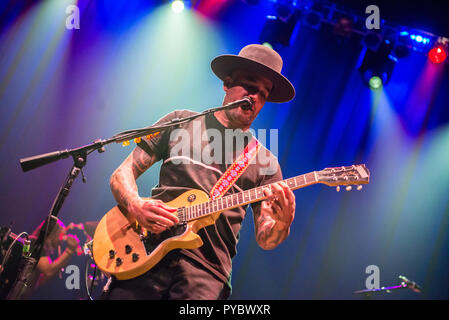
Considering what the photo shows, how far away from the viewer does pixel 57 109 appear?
6.54m

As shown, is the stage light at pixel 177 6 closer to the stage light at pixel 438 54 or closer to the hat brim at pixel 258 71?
the hat brim at pixel 258 71

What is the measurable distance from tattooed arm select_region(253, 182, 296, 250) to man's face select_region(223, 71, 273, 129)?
876 mm

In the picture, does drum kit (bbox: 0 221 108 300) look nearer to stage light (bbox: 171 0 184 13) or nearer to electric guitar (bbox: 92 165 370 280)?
electric guitar (bbox: 92 165 370 280)

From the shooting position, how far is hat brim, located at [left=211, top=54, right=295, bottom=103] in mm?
3807

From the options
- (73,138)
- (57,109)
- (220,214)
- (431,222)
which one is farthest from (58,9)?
(431,222)

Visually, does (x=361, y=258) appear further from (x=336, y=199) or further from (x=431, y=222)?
(x=431, y=222)

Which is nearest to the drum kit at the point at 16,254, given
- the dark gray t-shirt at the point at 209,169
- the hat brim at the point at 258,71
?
the dark gray t-shirt at the point at 209,169

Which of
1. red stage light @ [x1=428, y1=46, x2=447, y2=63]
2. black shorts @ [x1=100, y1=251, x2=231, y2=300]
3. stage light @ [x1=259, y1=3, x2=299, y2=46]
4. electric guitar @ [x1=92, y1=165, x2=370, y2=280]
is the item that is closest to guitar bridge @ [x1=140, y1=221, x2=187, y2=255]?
electric guitar @ [x1=92, y1=165, x2=370, y2=280]

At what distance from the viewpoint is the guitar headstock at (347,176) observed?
9.99 ft

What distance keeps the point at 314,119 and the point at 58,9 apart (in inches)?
207

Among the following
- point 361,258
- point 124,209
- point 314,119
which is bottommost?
point 361,258

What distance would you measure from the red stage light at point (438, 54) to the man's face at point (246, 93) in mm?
4815

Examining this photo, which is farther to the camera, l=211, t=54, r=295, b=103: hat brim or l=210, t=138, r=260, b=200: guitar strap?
l=211, t=54, r=295, b=103: hat brim

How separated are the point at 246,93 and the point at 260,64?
0.32 metres
